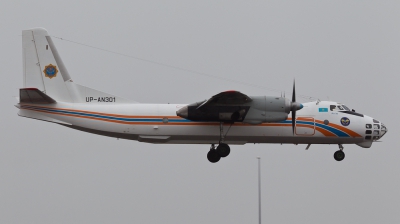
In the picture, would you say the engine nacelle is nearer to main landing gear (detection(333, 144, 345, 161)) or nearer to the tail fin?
the tail fin

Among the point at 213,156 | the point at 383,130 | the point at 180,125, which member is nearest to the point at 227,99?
the point at 180,125

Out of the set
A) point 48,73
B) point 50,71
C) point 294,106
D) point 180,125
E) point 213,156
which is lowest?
point 213,156

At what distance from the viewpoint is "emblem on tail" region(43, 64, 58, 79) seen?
149 ft

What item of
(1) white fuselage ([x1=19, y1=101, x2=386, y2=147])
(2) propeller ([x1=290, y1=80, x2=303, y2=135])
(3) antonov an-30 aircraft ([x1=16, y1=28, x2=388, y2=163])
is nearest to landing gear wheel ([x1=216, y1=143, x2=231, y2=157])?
(3) antonov an-30 aircraft ([x1=16, y1=28, x2=388, y2=163])

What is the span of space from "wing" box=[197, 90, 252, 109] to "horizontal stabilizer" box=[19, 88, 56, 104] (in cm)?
702

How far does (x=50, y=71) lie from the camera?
45625mm

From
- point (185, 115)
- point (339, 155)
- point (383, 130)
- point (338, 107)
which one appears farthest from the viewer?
point (339, 155)

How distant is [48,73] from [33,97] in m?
2.25

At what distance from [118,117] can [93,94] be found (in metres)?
1.96

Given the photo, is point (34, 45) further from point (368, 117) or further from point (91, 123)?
point (368, 117)

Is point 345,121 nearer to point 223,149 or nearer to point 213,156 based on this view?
point 223,149

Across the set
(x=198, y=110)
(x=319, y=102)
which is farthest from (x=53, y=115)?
(x=319, y=102)

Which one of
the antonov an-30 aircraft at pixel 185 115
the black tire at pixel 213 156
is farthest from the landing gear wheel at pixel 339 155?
the black tire at pixel 213 156

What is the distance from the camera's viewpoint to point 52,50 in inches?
1809
